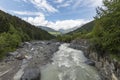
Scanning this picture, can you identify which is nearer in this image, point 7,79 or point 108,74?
point 108,74

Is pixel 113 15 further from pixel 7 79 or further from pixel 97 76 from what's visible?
pixel 7 79

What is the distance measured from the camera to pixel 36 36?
140 metres

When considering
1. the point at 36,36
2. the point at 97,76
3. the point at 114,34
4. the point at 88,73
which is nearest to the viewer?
the point at 114,34

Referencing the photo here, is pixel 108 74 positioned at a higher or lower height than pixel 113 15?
lower

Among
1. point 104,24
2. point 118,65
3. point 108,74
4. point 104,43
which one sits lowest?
point 108,74

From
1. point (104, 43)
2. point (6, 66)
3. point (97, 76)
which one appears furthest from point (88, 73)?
point (6, 66)

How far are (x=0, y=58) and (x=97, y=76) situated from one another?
75.3ft

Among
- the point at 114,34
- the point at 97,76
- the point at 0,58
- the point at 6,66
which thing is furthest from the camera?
the point at 0,58

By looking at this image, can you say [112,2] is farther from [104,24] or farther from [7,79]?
[7,79]

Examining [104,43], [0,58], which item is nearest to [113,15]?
[104,43]

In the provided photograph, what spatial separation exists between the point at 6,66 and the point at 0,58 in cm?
622

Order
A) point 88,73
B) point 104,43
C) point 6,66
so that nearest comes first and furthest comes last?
point 104,43 < point 88,73 < point 6,66

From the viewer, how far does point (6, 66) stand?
1217 inches

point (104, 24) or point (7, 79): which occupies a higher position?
point (104, 24)
